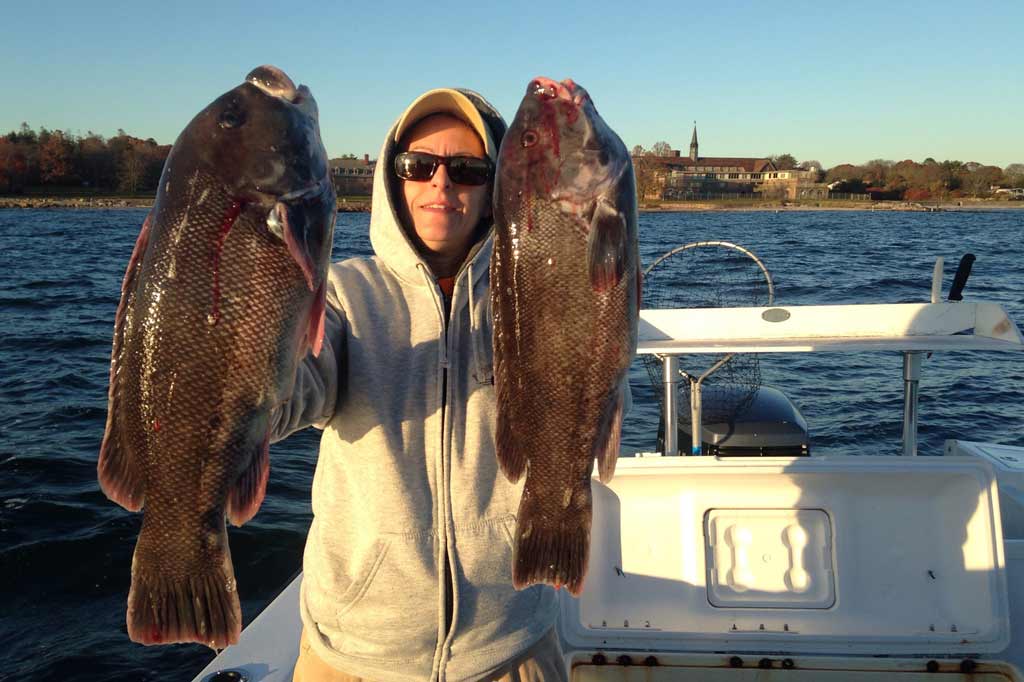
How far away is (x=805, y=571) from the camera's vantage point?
4.36m

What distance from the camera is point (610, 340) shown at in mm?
2338

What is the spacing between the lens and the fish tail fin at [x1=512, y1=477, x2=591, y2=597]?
253cm

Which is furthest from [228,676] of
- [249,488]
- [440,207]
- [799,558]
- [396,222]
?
[799,558]

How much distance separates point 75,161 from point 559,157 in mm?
62183

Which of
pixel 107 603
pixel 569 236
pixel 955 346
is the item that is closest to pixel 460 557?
pixel 569 236

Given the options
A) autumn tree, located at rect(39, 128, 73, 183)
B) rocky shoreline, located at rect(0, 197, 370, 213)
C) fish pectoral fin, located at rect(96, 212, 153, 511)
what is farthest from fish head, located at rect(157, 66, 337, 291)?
rocky shoreline, located at rect(0, 197, 370, 213)

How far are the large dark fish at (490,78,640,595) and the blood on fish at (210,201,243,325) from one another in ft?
2.39

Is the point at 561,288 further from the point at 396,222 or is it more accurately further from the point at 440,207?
the point at 396,222

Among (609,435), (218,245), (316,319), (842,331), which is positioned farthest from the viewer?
(842,331)

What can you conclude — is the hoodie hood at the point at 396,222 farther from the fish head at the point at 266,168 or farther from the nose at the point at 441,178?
the fish head at the point at 266,168

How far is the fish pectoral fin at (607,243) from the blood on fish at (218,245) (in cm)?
95

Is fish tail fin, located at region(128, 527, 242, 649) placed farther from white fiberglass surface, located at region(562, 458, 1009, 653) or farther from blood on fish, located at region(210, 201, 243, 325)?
white fiberglass surface, located at region(562, 458, 1009, 653)

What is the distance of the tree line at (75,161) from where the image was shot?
33.9m

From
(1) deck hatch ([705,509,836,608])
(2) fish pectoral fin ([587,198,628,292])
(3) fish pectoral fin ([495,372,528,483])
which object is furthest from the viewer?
(1) deck hatch ([705,509,836,608])
